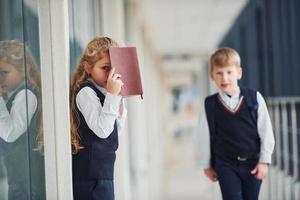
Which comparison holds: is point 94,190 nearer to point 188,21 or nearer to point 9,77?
point 9,77

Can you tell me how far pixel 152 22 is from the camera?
8.15 metres

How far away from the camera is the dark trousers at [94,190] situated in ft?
7.07

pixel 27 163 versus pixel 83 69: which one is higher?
pixel 83 69

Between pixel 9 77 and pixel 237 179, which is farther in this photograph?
pixel 237 179

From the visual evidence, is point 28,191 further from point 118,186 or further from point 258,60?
point 258,60

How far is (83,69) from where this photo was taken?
88.4 inches

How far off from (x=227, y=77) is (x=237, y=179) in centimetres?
49

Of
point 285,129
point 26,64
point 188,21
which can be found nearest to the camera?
point 26,64

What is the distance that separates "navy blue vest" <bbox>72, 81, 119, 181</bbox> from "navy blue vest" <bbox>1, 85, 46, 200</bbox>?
140 millimetres

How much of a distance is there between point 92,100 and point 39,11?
410 mm

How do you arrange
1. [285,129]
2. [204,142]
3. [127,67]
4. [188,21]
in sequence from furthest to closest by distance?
[188,21] < [285,129] < [204,142] < [127,67]

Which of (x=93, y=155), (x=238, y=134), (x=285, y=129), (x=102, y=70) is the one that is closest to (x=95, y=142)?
(x=93, y=155)

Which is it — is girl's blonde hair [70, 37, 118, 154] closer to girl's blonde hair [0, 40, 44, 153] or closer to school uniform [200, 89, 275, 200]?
girl's blonde hair [0, 40, 44, 153]

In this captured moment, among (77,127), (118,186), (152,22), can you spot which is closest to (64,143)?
(77,127)
